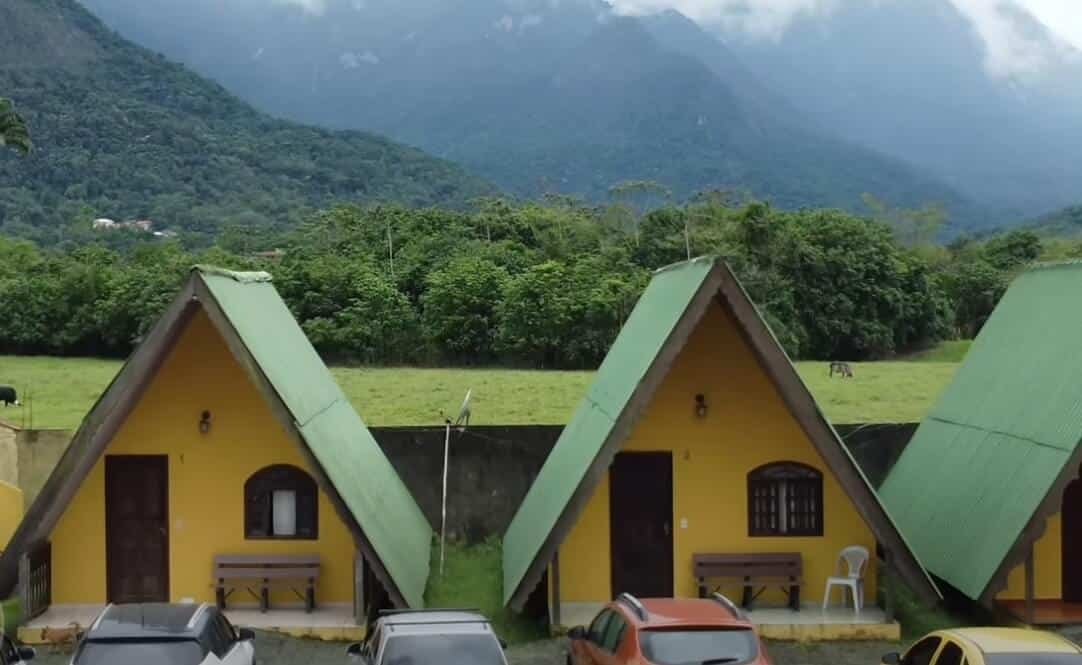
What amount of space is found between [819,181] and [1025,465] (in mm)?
185111

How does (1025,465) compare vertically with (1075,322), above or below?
below

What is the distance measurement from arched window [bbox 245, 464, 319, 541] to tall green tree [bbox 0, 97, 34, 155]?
76.9 ft

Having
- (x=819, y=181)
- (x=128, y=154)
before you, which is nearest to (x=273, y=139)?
(x=128, y=154)

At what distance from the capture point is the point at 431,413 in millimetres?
26219

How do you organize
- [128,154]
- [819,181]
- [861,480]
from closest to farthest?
[861,480]
[128,154]
[819,181]

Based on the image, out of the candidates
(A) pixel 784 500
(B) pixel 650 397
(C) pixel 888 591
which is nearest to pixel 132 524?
(B) pixel 650 397

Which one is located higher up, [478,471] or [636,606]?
[478,471]

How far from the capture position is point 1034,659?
31.6ft

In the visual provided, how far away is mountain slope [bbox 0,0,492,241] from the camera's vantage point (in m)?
99.8

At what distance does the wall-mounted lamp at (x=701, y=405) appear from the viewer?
16.6 metres

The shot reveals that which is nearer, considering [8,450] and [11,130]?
[8,450]

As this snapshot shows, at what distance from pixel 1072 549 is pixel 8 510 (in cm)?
1489

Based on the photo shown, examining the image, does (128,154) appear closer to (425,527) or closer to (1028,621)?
(425,527)

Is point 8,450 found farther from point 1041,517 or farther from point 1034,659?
point 1034,659
